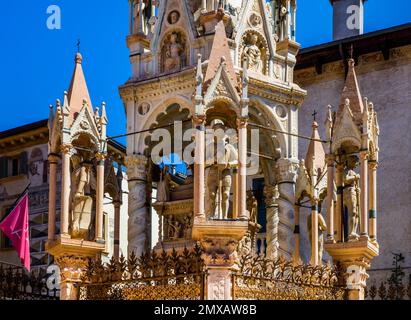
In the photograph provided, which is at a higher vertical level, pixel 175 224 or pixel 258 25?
pixel 258 25

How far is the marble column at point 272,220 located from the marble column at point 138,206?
2599 mm

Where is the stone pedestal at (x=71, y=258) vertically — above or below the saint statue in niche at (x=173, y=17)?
below

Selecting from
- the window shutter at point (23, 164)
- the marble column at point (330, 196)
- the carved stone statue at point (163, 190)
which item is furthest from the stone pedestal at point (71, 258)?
the window shutter at point (23, 164)

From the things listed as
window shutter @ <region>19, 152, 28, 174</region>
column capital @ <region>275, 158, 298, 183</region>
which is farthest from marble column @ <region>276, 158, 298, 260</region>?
window shutter @ <region>19, 152, 28, 174</region>

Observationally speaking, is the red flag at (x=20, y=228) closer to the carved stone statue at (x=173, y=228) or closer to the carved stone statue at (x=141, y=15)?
the carved stone statue at (x=173, y=228)

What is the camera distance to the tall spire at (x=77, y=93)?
24.6m

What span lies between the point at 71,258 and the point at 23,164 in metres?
25.9

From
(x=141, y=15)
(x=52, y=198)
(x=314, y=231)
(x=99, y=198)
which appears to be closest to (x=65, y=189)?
(x=52, y=198)

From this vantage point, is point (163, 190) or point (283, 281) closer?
point (283, 281)

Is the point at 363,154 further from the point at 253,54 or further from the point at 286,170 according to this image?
the point at 253,54

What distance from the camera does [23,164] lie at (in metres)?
49.3

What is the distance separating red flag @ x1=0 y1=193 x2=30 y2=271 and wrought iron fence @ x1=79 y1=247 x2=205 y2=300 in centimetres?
762
